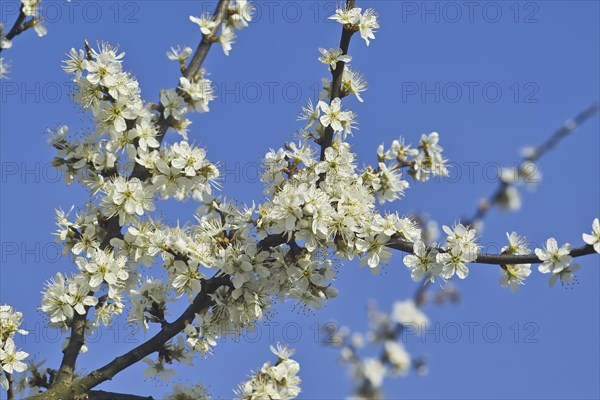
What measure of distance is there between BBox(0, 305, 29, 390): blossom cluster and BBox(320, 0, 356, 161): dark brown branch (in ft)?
6.93

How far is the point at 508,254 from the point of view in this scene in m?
5.58

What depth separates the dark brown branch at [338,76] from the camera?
240 inches

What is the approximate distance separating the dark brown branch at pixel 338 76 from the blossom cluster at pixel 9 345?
83.2 inches

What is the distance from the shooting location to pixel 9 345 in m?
5.74

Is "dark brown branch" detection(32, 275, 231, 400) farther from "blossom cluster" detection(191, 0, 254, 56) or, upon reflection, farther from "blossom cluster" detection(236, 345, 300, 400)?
"blossom cluster" detection(191, 0, 254, 56)

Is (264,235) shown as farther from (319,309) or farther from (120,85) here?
(120,85)

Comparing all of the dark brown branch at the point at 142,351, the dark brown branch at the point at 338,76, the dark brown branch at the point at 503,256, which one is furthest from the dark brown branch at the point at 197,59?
the dark brown branch at the point at 503,256

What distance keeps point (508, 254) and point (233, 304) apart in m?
1.64

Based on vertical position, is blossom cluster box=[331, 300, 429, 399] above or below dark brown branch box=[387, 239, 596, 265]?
below

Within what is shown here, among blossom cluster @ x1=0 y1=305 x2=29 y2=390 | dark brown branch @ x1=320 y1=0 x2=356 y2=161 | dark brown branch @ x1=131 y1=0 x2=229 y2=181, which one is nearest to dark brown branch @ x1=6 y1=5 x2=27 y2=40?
dark brown branch @ x1=131 y1=0 x2=229 y2=181

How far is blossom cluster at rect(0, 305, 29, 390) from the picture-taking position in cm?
568

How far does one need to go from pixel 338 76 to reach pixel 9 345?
2.61m

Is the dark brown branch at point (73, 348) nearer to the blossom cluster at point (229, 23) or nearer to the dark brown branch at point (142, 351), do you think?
the dark brown branch at point (142, 351)

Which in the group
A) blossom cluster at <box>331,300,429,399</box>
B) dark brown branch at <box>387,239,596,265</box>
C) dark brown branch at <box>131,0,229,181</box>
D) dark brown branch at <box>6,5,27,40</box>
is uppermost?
dark brown branch at <box>131,0,229,181</box>
